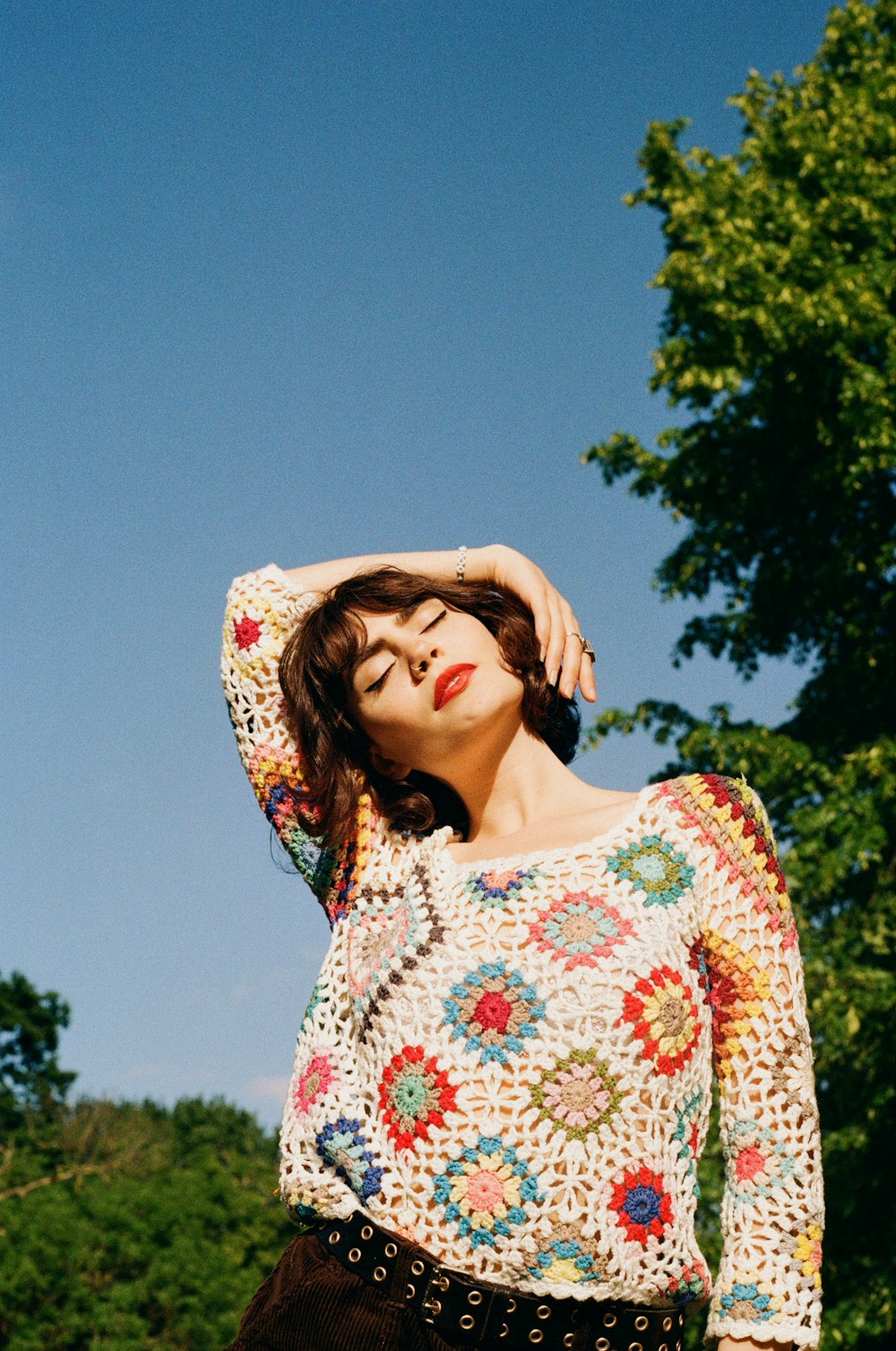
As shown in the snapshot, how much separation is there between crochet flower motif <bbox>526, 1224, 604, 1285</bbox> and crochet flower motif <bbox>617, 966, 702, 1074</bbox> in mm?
307

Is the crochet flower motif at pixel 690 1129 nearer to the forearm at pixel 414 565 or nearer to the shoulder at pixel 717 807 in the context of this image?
the shoulder at pixel 717 807

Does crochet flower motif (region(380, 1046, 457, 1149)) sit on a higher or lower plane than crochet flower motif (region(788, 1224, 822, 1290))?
higher

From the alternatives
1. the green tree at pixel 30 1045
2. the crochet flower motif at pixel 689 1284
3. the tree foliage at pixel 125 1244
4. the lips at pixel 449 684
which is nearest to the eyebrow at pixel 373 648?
the lips at pixel 449 684

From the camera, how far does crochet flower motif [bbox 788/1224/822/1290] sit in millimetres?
2215

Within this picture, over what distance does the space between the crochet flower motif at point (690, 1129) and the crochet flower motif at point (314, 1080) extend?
26.2 inches

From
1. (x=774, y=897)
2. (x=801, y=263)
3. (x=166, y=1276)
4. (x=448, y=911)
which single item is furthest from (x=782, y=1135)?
(x=166, y=1276)

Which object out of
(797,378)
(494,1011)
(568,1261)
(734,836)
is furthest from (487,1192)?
(797,378)

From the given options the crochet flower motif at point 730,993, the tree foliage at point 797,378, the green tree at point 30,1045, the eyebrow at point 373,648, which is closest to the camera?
the crochet flower motif at point 730,993

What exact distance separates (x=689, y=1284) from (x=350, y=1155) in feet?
2.05

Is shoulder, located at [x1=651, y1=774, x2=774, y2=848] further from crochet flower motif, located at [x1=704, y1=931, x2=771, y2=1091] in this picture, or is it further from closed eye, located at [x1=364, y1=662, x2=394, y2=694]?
closed eye, located at [x1=364, y1=662, x2=394, y2=694]

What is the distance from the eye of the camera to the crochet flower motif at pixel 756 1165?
226 centimetres

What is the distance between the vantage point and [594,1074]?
2225 mm

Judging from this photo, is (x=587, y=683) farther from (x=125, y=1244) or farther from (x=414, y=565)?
(x=125, y=1244)

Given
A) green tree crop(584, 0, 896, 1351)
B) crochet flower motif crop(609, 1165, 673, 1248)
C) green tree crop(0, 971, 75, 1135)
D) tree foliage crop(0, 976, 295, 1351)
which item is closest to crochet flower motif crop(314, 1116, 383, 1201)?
crochet flower motif crop(609, 1165, 673, 1248)
